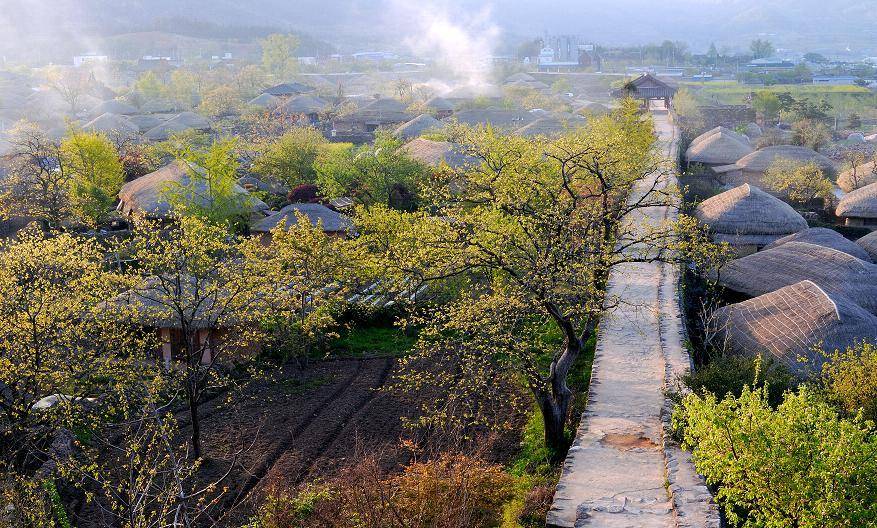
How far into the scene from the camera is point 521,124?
50.4 metres

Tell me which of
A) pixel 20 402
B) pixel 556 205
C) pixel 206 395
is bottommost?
pixel 206 395

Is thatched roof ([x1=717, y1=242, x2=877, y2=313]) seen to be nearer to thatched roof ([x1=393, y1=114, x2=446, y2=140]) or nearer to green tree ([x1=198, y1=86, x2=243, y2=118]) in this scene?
thatched roof ([x1=393, y1=114, x2=446, y2=140])

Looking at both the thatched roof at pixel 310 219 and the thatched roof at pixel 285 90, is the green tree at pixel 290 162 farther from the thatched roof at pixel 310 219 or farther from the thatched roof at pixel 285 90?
the thatched roof at pixel 285 90

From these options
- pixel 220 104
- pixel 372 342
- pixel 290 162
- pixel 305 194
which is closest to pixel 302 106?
pixel 220 104

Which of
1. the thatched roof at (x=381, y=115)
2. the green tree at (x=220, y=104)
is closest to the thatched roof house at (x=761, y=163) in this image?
the thatched roof at (x=381, y=115)

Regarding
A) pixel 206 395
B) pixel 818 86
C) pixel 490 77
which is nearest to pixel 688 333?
pixel 206 395

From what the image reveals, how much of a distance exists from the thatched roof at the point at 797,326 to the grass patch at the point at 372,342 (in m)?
6.30

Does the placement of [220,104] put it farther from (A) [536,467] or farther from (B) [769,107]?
(A) [536,467]

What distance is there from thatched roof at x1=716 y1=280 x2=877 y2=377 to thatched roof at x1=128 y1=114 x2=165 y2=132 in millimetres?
46531

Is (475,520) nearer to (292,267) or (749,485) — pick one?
(749,485)

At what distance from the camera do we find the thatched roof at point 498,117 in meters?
51.0

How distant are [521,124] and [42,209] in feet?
96.7

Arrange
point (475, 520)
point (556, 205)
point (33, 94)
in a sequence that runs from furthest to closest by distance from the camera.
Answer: point (33, 94) < point (556, 205) < point (475, 520)

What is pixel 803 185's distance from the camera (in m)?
31.1
